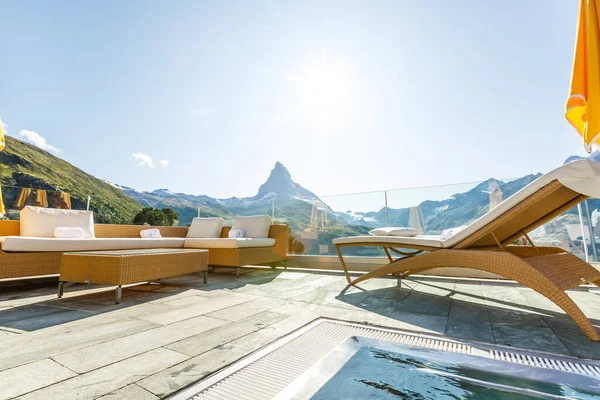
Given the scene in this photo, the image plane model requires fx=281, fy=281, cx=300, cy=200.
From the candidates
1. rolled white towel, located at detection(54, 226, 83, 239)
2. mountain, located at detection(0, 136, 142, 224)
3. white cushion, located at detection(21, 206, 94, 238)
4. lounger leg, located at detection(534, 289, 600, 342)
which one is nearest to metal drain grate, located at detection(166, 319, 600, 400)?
lounger leg, located at detection(534, 289, 600, 342)

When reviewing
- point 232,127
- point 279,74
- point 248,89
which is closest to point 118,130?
point 232,127

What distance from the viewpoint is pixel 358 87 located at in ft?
21.7

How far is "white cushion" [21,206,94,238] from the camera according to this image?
354cm

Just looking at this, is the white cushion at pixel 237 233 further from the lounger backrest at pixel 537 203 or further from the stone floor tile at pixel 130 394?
the stone floor tile at pixel 130 394

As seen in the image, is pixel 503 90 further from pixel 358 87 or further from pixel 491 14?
pixel 358 87

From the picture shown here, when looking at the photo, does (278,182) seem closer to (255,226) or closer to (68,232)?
(255,226)

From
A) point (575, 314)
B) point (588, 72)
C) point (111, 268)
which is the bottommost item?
point (575, 314)

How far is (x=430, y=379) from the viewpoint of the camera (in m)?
1.06

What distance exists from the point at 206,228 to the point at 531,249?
4753 mm

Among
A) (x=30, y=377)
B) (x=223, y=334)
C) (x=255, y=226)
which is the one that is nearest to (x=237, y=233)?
(x=255, y=226)

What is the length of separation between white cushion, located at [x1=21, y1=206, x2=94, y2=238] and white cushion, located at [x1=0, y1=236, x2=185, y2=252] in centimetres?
55

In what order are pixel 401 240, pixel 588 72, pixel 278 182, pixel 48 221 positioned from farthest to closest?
1. pixel 278 182
2. pixel 48 221
3. pixel 401 240
4. pixel 588 72

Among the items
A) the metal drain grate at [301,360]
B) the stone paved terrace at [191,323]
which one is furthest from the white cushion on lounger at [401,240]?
the metal drain grate at [301,360]

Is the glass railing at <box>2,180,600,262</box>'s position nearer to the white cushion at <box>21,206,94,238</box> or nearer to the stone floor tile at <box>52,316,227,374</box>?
the white cushion at <box>21,206,94,238</box>
